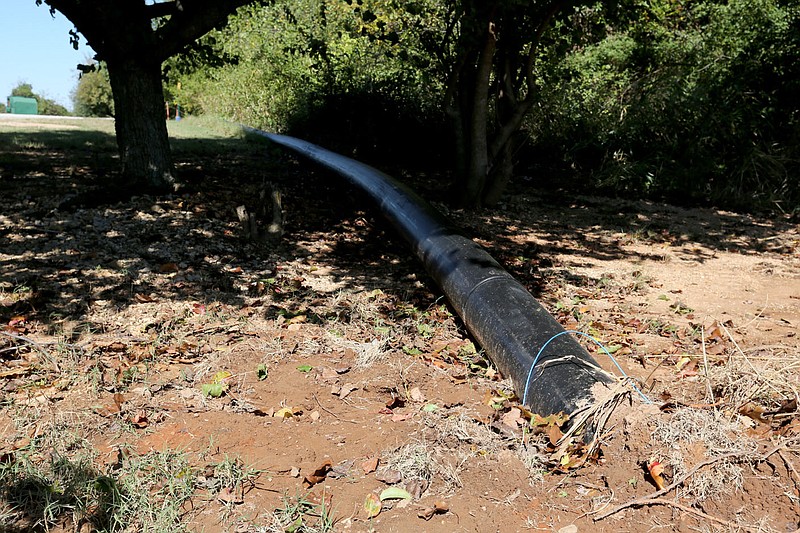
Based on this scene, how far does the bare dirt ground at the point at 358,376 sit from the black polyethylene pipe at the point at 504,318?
18cm

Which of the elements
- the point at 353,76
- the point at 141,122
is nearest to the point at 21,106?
the point at 353,76

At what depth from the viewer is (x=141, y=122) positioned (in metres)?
7.94

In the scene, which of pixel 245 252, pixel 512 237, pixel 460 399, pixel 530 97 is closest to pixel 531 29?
pixel 530 97

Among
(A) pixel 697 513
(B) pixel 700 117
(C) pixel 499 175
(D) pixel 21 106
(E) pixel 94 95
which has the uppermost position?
(E) pixel 94 95

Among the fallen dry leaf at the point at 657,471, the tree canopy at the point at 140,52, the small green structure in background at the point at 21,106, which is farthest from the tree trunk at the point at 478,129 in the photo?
the small green structure in background at the point at 21,106

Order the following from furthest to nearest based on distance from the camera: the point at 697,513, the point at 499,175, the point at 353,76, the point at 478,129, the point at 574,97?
1. the point at 353,76
2. the point at 574,97
3. the point at 499,175
4. the point at 478,129
5. the point at 697,513

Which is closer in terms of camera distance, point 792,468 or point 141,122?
point 792,468

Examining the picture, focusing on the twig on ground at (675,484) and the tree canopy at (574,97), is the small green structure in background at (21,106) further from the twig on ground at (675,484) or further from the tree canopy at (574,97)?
the twig on ground at (675,484)

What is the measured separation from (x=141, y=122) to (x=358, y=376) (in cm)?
516

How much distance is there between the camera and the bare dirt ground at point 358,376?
3.00 metres

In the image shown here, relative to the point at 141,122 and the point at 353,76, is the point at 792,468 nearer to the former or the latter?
the point at 141,122

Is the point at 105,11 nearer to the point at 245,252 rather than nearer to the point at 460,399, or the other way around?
the point at 245,252

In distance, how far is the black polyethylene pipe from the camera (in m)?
3.62

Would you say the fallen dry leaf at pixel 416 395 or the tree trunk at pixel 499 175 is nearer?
the fallen dry leaf at pixel 416 395
